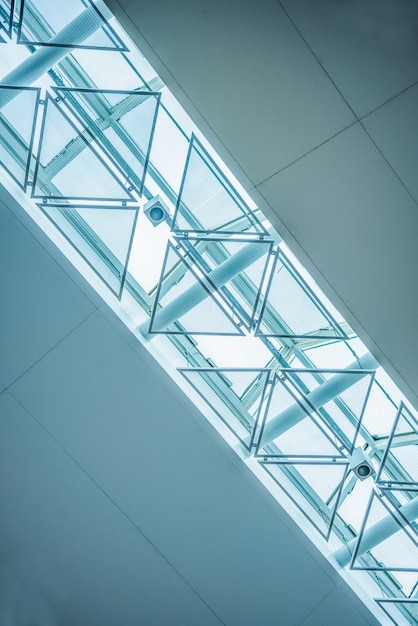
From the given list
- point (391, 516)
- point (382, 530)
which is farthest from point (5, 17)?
point (382, 530)

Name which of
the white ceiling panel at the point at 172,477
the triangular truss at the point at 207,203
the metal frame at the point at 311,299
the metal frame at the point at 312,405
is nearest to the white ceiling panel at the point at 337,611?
the white ceiling panel at the point at 172,477

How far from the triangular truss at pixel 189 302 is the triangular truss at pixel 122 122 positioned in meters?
1.36

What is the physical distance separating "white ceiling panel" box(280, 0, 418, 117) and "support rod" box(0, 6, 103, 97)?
284cm

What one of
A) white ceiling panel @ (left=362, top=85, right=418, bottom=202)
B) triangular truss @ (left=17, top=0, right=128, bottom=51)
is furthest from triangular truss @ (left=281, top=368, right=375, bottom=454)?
triangular truss @ (left=17, top=0, right=128, bottom=51)

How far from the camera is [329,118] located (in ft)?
29.0

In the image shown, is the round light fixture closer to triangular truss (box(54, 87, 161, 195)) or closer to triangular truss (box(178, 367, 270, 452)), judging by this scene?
triangular truss (box(178, 367, 270, 452))

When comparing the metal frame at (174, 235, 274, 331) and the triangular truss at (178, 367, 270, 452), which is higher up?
the metal frame at (174, 235, 274, 331)

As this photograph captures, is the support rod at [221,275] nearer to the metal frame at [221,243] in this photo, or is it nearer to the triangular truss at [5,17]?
the metal frame at [221,243]

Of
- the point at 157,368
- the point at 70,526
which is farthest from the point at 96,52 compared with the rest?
the point at 70,526

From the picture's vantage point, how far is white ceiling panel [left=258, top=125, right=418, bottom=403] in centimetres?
903

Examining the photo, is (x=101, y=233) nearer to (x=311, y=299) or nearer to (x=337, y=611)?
(x=311, y=299)

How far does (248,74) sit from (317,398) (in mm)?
5467

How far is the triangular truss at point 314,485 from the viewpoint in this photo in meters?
10.9

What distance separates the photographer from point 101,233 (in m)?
9.68
